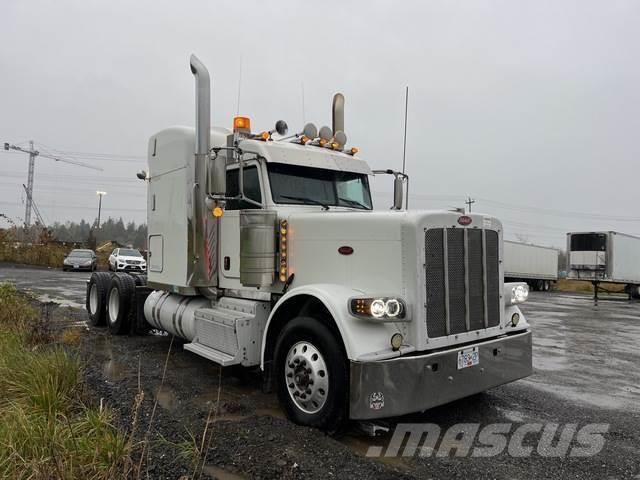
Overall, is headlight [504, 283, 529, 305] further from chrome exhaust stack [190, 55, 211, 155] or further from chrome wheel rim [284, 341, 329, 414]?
chrome exhaust stack [190, 55, 211, 155]

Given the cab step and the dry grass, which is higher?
the cab step

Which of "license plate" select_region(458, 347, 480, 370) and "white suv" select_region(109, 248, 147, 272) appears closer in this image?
"license plate" select_region(458, 347, 480, 370)

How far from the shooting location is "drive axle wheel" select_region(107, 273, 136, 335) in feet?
27.4

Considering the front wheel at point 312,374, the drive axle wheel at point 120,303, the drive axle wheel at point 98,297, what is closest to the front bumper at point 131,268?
the drive axle wheel at point 98,297

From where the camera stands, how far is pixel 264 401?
16.6ft

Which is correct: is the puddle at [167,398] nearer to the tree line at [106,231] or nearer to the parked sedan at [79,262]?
the parked sedan at [79,262]

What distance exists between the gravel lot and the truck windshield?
230 cm

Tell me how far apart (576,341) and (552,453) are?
676cm

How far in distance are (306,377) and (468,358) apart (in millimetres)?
1464

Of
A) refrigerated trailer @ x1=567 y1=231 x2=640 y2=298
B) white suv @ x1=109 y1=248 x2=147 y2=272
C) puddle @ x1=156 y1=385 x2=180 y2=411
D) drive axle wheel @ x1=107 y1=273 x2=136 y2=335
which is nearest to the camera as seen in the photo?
puddle @ x1=156 y1=385 x2=180 y2=411

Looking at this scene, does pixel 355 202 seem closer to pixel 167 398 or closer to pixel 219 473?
pixel 167 398

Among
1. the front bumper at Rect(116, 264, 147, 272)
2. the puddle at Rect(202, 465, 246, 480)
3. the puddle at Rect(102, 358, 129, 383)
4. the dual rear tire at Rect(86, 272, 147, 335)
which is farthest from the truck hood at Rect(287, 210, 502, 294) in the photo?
the front bumper at Rect(116, 264, 147, 272)

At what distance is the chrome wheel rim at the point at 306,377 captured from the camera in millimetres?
4117

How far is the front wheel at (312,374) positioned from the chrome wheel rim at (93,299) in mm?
6150
